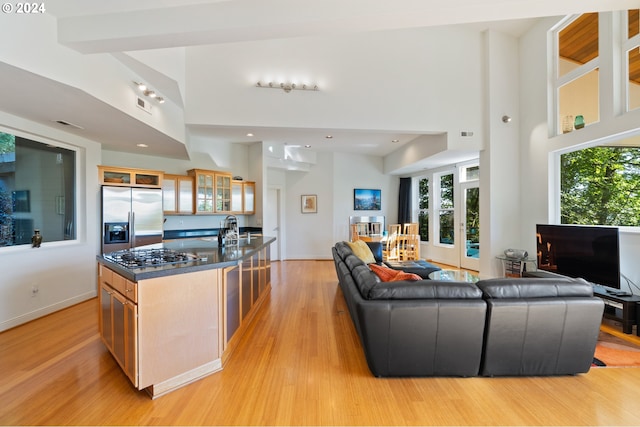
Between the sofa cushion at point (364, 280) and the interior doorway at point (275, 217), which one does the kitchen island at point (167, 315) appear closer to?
the sofa cushion at point (364, 280)

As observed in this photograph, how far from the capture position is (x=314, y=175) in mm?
7789

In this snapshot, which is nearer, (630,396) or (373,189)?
(630,396)

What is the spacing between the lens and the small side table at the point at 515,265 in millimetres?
4590

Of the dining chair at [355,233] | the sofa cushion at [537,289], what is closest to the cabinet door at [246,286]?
the sofa cushion at [537,289]

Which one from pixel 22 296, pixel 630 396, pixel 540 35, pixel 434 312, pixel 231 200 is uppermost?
pixel 540 35

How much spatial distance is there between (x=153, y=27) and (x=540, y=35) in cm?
562

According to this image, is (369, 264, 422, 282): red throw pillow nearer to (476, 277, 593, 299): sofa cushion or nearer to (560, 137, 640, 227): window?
(476, 277, 593, 299): sofa cushion

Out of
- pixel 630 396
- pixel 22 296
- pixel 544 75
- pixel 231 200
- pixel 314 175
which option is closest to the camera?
pixel 630 396

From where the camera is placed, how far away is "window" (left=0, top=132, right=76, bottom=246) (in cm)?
329

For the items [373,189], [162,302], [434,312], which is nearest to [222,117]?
[162,302]

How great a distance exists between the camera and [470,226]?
6.28m

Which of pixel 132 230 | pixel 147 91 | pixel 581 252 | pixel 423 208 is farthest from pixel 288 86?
pixel 423 208

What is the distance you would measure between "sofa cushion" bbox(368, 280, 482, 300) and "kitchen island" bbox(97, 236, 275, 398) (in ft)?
4.14

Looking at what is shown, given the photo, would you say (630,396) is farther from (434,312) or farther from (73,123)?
(73,123)
